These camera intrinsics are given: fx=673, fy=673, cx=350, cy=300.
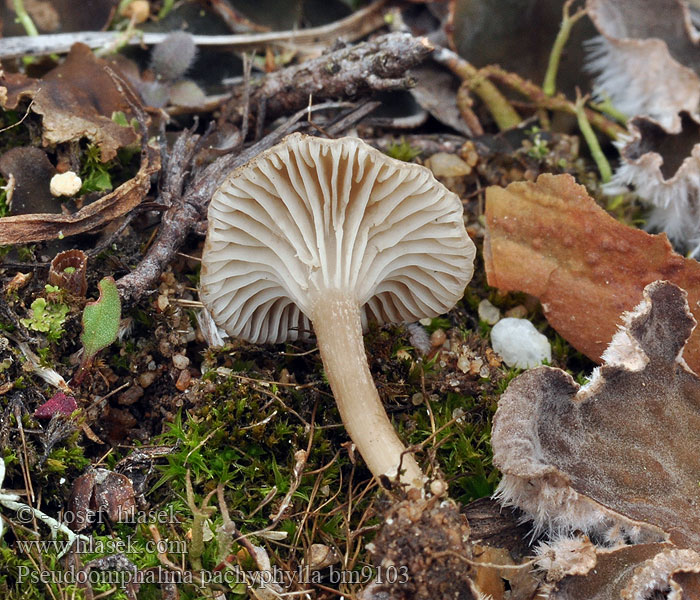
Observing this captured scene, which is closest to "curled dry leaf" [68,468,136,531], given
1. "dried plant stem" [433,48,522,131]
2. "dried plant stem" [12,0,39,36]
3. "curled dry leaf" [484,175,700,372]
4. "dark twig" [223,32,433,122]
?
"curled dry leaf" [484,175,700,372]

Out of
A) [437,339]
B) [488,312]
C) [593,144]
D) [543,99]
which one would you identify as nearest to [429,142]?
[543,99]

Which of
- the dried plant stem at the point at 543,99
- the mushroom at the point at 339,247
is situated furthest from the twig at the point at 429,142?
the mushroom at the point at 339,247

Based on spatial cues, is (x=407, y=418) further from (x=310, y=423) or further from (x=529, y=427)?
(x=529, y=427)

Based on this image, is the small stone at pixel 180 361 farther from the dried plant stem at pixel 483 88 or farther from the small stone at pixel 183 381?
the dried plant stem at pixel 483 88

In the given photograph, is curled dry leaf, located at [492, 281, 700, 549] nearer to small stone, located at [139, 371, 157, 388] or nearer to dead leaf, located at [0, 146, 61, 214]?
small stone, located at [139, 371, 157, 388]

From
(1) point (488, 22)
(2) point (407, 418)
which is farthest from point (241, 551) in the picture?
(1) point (488, 22)
